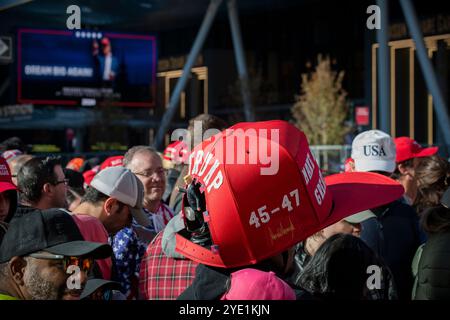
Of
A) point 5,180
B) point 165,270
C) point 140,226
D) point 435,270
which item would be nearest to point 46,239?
point 165,270

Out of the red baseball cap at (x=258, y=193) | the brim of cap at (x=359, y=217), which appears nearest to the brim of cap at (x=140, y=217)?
the brim of cap at (x=359, y=217)

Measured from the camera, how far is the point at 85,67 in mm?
30000

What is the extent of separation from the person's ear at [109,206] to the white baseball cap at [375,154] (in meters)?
1.61

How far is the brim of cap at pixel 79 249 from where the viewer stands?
2740mm

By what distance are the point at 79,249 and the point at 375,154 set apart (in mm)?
2991

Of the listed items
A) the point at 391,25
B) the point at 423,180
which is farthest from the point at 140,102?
the point at 423,180

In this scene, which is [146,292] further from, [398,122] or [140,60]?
[398,122]

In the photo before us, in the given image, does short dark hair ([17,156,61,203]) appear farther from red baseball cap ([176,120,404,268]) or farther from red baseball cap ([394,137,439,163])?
red baseball cap ([176,120,404,268])

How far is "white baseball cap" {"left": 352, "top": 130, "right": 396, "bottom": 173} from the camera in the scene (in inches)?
209

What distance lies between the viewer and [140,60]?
99.1 feet

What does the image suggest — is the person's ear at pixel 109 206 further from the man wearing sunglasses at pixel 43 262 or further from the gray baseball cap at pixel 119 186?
the man wearing sunglasses at pixel 43 262

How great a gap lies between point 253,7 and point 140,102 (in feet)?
43.2

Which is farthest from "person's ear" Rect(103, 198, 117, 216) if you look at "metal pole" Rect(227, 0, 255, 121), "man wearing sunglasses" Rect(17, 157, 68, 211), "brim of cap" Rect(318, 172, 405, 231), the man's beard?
"metal pole" Rect(227, 0, 255, 121)

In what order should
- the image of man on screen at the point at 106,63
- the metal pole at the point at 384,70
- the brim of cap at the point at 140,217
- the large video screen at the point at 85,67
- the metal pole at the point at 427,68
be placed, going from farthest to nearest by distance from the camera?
the image of man on screen at the point at 106,63 → the large video screen at the point at 85,67 → the metal pole at the point at 427,68 → the metal pole at the point at 384,70 → the brim of cap at the point at 140,217
